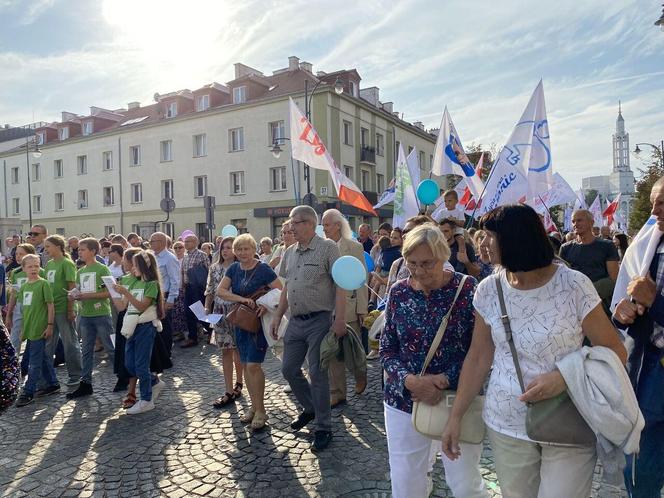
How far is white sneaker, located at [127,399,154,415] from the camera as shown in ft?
16.7

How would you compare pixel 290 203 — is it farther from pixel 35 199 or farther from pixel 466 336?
pixel 466 336

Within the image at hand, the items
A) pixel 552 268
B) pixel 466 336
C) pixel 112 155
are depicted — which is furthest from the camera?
pixel 112 155

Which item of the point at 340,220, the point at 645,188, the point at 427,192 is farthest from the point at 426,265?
the point at 645,188

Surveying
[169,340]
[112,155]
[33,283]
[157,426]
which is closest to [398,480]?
[157,426]

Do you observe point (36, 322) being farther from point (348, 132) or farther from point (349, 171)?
point (348, 132)

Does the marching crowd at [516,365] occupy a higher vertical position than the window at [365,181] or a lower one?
lower

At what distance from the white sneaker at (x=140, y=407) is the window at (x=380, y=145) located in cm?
3128

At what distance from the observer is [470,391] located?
2.26 meters

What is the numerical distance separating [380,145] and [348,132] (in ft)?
15.0

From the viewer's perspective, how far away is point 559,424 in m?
1.93

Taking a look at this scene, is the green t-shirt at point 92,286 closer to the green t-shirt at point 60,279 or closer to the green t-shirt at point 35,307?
the green t-shirt at point 60,279

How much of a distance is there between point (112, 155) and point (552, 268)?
129 ft

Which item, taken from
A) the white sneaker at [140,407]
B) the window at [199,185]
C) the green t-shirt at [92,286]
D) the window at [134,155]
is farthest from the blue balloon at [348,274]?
the window at [134,155]

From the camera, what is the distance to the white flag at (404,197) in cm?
852
